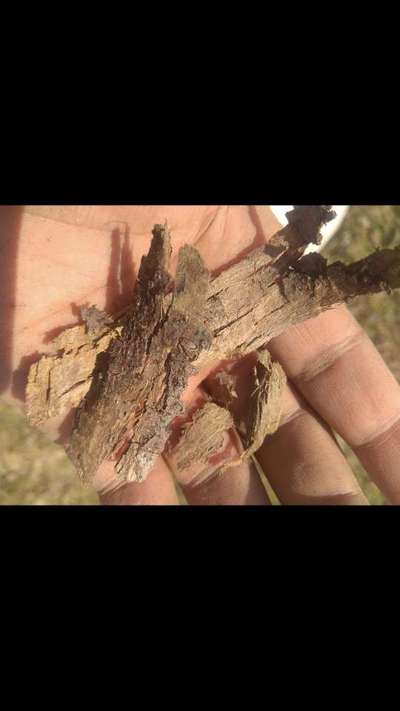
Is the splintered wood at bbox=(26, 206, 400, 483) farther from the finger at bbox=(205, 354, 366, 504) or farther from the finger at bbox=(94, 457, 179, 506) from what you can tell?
the finger at bbox=(94, 457, 179, 506)

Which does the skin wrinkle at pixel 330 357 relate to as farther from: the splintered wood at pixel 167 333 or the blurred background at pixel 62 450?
the blurred background at pixel 62 450

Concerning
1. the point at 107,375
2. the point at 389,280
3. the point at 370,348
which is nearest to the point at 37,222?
the point at 107,375

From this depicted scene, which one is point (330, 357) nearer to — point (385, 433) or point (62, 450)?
point (385, 433)

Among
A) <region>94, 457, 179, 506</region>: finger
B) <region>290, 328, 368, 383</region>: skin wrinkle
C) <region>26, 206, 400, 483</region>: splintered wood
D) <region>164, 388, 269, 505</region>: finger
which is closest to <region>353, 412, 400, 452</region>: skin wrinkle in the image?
<region>290, 328, 368, 383</region>: skin wrinkle

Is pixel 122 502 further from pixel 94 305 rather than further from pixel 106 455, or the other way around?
pixel 94 305

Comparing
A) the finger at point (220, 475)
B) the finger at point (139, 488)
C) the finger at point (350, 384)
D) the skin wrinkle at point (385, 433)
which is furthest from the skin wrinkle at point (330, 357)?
the finger at point (139, 488)

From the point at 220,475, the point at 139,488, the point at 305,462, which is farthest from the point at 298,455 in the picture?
the point at 139,488

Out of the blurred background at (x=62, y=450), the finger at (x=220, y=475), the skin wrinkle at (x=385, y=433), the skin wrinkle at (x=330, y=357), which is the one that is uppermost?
the blurred background at (x=62, y=450)
